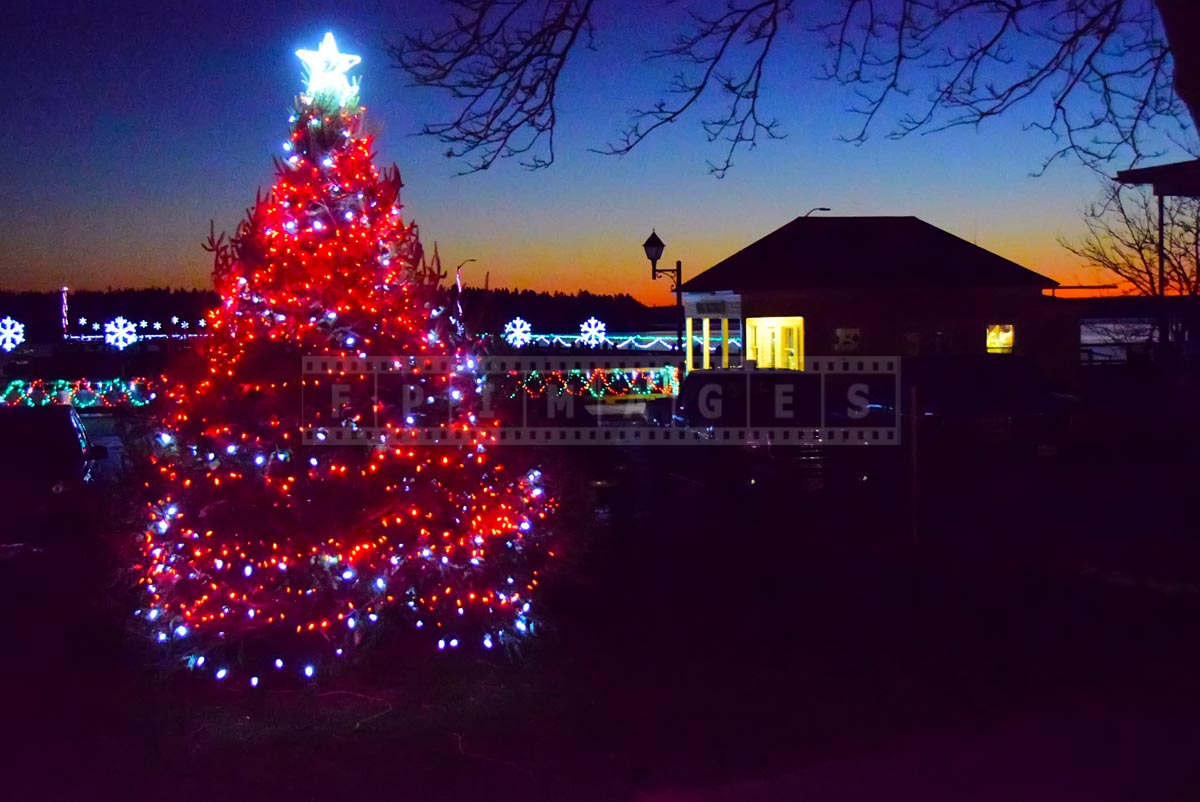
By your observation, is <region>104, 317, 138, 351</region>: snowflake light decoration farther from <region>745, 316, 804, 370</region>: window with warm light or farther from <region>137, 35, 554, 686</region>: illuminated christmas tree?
<region>137, 35, 554, 686</region>: illuminated christmas tree

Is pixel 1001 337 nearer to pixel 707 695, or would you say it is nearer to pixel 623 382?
pixel 623 382

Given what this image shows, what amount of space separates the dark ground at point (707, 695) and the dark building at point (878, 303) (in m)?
19.9

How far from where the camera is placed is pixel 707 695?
6.66 metres

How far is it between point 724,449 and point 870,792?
30.8 feet

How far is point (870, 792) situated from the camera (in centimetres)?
517

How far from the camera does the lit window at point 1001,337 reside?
1254 inches

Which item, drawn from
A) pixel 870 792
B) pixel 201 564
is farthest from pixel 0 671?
pixel 870 792

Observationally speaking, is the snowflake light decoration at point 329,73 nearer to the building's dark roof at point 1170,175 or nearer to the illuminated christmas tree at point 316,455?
the illuminated christmas tree at point 316,455

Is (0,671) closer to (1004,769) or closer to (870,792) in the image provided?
(870,792)

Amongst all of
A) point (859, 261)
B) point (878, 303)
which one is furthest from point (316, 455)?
point (859, 261)

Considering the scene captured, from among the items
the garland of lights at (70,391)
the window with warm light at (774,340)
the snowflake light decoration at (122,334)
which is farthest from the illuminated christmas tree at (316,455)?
the snowflake light decoration at (122,334)

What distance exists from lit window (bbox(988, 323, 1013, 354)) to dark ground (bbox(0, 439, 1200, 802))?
21.5m

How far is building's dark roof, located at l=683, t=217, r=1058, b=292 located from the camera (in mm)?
30984

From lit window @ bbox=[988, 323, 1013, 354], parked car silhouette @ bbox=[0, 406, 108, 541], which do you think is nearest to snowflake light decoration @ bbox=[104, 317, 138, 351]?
parked car silhouette @ bbox=[0, 406, 108, 541]
